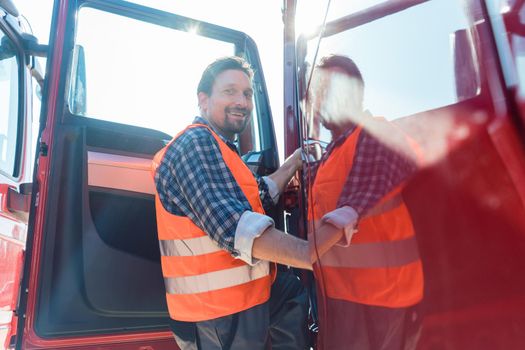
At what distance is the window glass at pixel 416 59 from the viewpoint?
2.32ft

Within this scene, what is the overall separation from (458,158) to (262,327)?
96 cm

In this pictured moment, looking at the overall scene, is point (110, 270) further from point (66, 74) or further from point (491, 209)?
point (491, 209)

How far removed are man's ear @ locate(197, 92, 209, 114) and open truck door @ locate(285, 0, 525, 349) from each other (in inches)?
41.6

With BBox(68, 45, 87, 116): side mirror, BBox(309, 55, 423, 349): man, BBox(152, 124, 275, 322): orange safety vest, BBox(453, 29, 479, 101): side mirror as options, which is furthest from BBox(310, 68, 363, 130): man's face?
BBox(68, 45, 87, 116): side mirror

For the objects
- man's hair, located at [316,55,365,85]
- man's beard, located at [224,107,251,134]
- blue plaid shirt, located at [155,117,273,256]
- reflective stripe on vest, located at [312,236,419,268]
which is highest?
man's beard, located at [224,107,251,134]

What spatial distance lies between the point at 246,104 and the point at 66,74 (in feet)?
2.46

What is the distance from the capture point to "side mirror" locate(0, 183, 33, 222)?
7.14 feet

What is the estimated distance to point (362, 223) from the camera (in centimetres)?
82

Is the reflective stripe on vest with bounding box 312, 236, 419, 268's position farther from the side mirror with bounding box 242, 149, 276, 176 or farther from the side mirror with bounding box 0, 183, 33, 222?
the side mirror with bounding box 0, 183, 33, 222

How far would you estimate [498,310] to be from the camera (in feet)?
2.06

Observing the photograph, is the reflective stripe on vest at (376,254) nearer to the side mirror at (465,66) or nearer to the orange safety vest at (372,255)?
the orange safety vest at (372,255)

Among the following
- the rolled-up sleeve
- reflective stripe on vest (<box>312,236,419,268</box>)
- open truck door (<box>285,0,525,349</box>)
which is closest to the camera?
open truck door (<box>285,0,525,349</box>)

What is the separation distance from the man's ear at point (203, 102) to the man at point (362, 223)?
0.89 meters

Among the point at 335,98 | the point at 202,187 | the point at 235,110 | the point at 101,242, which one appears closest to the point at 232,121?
the point at 235,110
